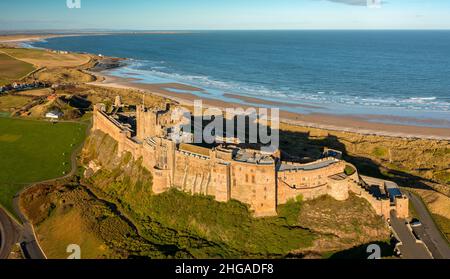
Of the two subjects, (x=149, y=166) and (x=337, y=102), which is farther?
(x=337, y=102)

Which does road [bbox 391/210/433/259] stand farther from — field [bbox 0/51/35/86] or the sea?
field [bbox 0/51/35/86]

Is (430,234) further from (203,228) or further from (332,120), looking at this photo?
(332,120)

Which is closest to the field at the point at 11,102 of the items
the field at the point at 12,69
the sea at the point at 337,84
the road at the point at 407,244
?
the field at the point at 12,69

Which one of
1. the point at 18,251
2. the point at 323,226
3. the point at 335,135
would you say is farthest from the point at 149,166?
the point at 335,135

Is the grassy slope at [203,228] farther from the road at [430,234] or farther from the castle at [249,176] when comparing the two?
the road at [430,234]

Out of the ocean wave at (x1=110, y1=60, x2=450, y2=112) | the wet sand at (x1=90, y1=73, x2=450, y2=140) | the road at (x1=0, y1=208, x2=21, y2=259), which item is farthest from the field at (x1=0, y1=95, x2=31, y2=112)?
the road at (x1=0, y1=208, x2=21, y2=259)

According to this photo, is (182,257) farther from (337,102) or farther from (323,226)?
(337,102)

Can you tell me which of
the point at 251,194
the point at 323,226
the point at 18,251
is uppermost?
the point at 251,194
